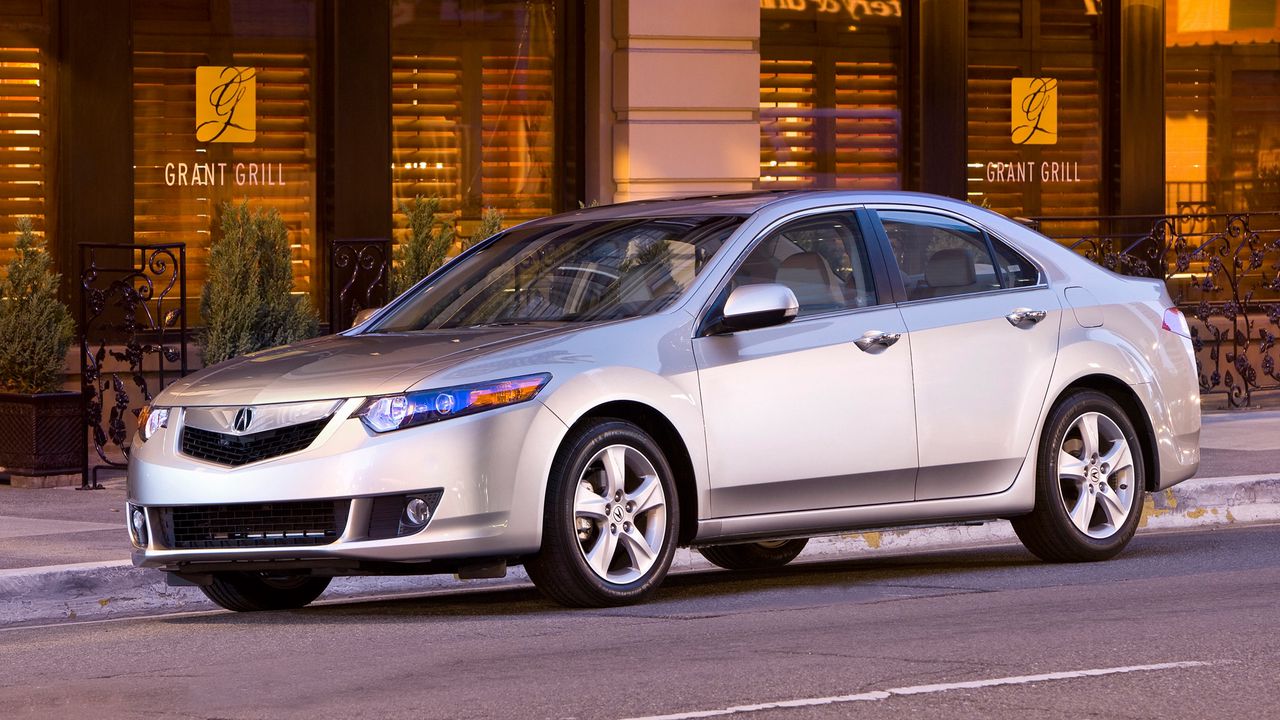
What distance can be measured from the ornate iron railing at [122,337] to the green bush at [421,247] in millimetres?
1585

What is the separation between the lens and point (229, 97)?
673 inches

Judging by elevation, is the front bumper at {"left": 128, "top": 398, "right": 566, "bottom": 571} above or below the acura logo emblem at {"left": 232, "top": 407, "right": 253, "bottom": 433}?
below

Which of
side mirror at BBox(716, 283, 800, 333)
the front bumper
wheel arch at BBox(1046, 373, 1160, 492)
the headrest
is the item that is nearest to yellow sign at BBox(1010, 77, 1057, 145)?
wheel arch at BBox(1046, 373, 1160, 492)

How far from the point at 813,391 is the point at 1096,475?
1.74m

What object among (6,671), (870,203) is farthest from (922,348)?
(6,671)

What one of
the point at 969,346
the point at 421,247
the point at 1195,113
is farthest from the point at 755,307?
the point at 1195,113

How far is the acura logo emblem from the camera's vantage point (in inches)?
313

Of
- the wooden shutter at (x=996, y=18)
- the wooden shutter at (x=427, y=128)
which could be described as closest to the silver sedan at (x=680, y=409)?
the wooden shutter at (x=427, y=128)

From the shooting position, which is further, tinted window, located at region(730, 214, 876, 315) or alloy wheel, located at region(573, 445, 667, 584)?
tinted window, located at region(730, 214, 876, 315)

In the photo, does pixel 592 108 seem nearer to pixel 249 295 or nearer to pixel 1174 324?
pixel 249 295

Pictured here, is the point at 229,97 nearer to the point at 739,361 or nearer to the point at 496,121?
the point at 496,121

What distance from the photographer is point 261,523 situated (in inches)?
311

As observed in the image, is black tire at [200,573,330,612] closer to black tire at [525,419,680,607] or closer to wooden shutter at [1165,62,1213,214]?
black tire at [525,419,680,607]

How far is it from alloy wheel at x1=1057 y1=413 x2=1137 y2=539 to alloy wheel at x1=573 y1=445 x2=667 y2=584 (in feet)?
7.35
